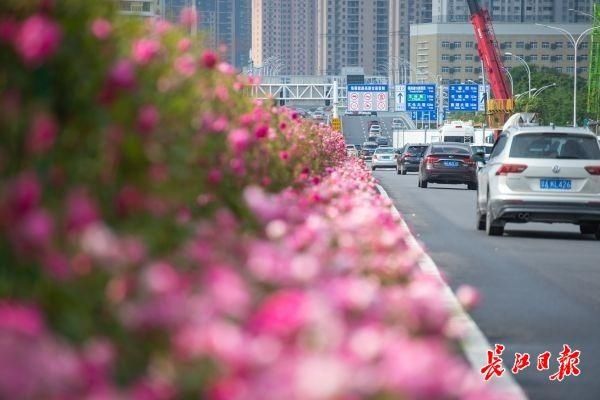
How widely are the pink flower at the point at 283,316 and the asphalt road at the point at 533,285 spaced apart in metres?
5.71

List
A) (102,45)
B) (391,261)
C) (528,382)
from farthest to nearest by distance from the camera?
(528,382) < (391,261) < (102,45)

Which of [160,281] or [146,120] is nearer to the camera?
[160,281]

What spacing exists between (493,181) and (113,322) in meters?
20.7

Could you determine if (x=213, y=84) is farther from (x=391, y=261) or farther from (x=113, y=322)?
(x=113, y=322)

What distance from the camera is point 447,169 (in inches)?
2099

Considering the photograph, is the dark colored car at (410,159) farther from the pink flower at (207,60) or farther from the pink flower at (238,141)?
the pink flower at (238,141)

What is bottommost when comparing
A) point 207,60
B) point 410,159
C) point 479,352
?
point 410,159

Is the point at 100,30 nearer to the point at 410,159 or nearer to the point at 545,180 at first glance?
the point at 545,180

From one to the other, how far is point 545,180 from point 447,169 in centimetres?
2890

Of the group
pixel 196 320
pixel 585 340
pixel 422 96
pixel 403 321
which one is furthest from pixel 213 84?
pixel 422 96

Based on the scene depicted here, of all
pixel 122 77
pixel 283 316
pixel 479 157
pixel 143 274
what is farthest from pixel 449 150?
pixel 283 316

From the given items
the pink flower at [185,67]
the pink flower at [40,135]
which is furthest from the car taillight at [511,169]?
the pink flower at [40,135]

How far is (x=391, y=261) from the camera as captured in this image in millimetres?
7977

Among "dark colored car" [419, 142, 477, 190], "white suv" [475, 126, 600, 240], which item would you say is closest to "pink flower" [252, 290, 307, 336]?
"white suv" [475, 126, 600, 240]
